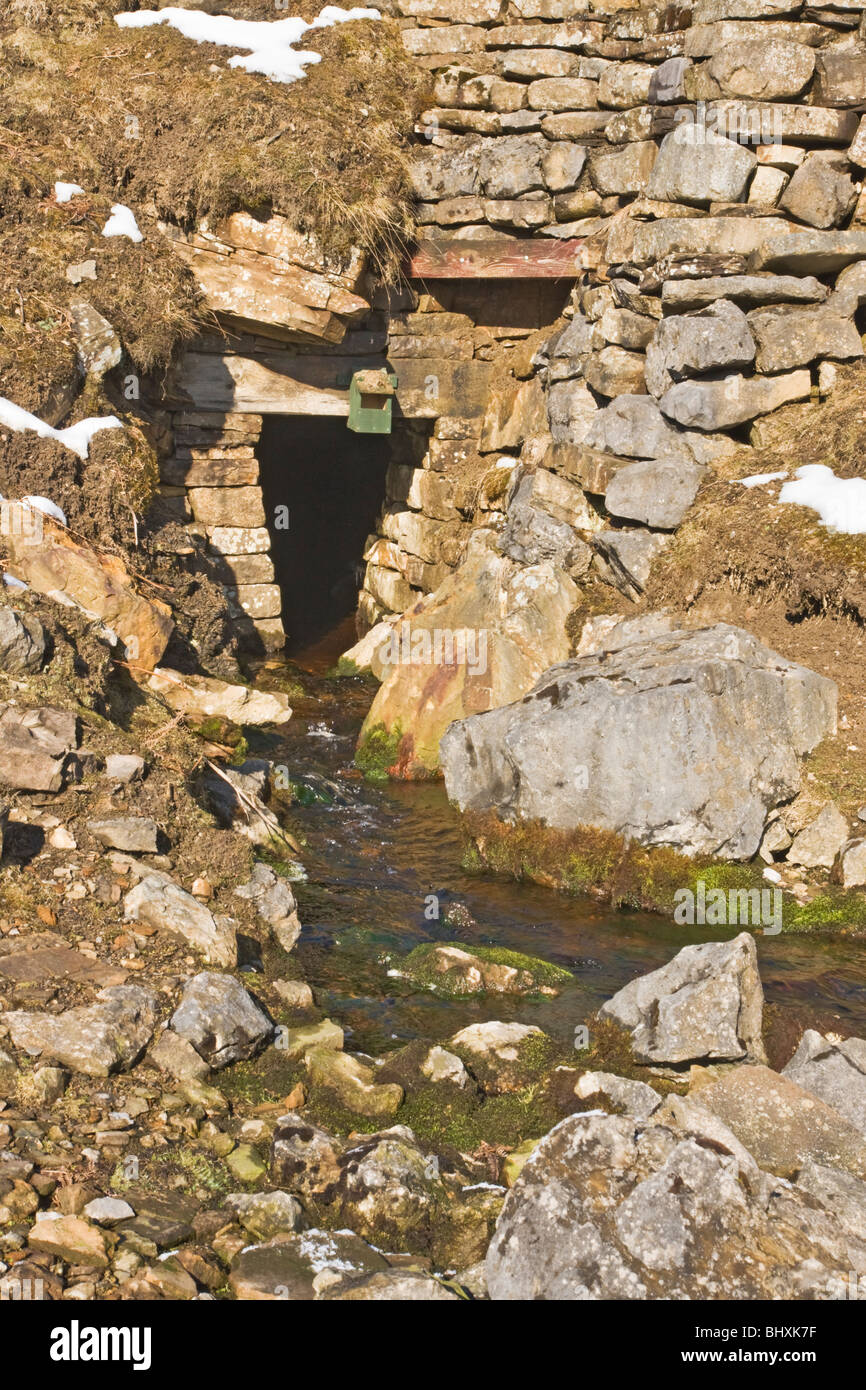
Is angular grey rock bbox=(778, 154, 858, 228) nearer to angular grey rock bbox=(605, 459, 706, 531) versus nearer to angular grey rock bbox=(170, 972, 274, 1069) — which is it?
angular grey rock bbox=(605, 459, 706, 531)

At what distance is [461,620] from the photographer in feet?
38.3

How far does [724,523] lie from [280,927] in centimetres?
514

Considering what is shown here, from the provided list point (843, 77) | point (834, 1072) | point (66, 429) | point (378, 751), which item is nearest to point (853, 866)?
point (834, 1072)

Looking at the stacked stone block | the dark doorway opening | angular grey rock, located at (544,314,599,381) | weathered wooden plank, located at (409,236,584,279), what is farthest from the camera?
the dark doorway opening

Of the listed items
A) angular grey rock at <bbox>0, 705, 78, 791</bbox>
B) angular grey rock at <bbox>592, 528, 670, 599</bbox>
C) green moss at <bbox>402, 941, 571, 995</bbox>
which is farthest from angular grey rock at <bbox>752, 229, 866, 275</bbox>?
angular grey rock at <bbox>0, 705, 78, 791</bbox>

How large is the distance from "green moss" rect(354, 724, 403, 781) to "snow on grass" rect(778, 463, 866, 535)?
3.87 meters

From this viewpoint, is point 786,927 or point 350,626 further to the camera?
point 350,626

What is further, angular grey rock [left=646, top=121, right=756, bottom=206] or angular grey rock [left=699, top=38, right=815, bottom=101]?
angular grey rock [left=646, top=121, right=756, bottom=206]

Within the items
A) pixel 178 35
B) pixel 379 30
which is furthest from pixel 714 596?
pixel 178 35

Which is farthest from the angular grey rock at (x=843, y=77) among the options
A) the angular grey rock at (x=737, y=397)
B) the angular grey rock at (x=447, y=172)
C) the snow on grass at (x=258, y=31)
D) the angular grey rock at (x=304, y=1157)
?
the angular grey rock at (x=304, y=1157)

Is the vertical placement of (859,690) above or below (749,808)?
above

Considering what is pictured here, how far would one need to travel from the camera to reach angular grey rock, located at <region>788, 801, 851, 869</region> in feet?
29.0

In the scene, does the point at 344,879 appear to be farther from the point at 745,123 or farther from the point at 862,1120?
the point at 745,123

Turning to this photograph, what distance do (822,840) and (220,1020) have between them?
184 inches
